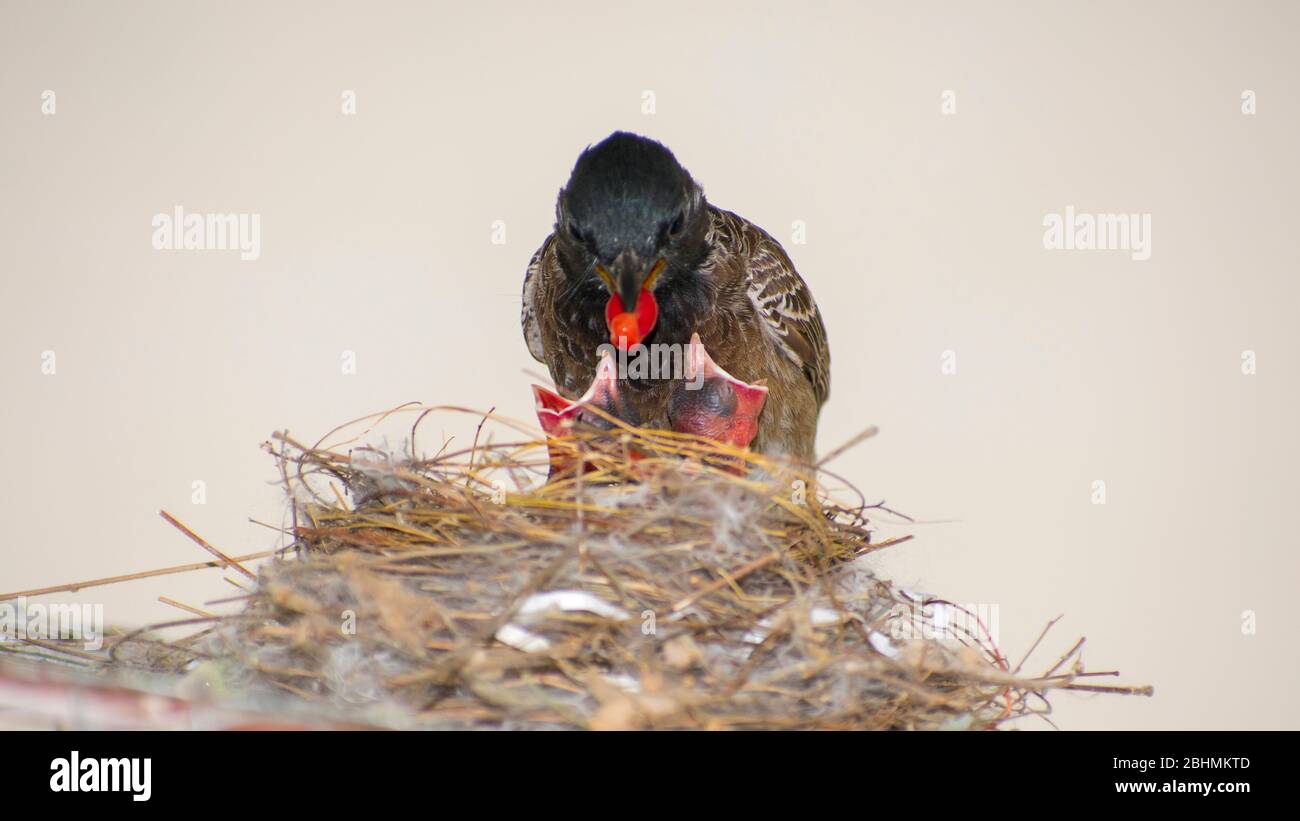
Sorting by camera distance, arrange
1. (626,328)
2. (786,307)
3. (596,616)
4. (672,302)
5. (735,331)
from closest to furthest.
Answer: (596,616)
(626,328)
(672,302)
(735,331)
(786,307)

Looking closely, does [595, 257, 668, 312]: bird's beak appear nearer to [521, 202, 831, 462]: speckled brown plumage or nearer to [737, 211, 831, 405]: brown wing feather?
[521, 202, 831, 462]: speckled brown plumage

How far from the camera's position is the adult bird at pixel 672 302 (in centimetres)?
206

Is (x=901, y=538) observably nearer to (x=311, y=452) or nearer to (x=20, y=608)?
(x=311, y=452)

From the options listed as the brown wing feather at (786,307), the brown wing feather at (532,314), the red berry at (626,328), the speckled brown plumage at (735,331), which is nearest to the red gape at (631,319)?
the red berry at (626,328)

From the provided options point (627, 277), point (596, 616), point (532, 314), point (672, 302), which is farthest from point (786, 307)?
point (596, 616)

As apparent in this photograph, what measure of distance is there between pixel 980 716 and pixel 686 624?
0.51 m

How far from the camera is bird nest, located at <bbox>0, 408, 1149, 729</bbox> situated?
140 cm

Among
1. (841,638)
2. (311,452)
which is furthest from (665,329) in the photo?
(841,638)

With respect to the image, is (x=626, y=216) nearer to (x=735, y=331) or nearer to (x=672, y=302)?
(x=672, y=302)

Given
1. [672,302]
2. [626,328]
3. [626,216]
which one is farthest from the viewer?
[672,302]

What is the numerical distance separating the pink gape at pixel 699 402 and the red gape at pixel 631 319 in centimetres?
8

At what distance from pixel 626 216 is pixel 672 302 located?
0.30 meters

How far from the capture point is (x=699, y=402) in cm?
207

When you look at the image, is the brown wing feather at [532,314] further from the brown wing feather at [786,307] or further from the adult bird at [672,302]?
the brown wing feather at [786,307]
